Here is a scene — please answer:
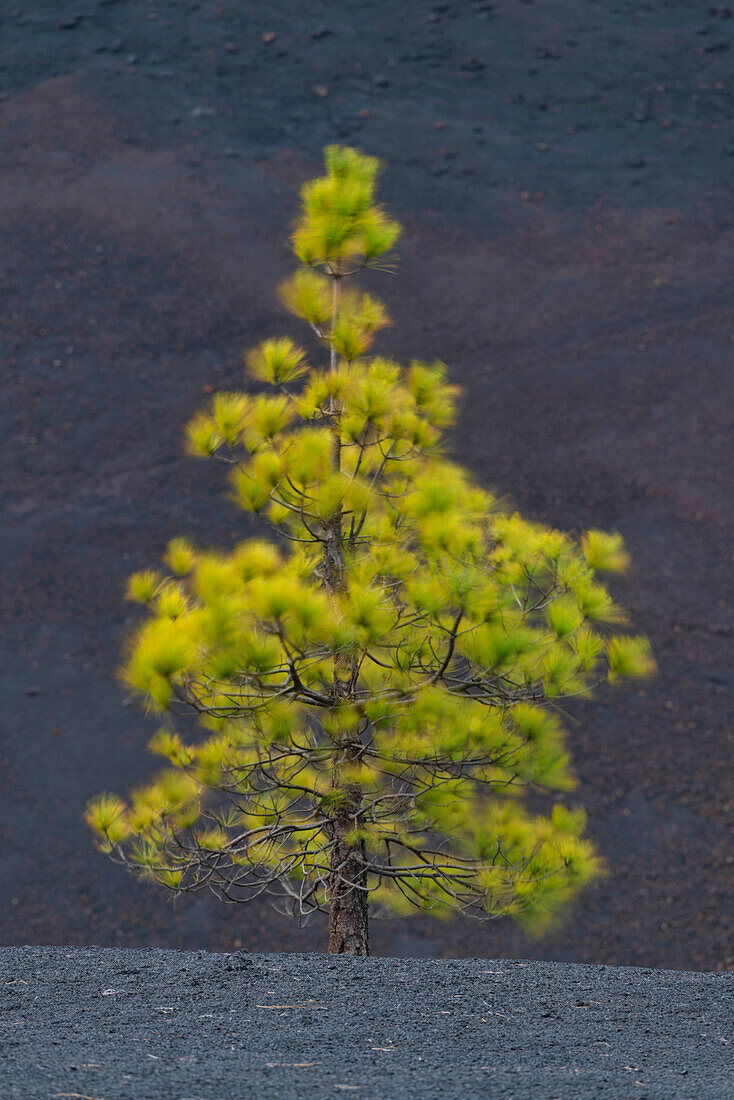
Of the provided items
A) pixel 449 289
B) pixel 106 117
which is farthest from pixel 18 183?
pixel 449 289

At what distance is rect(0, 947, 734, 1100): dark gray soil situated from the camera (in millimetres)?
1754

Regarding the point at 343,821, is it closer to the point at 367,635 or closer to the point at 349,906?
the point at 349,906

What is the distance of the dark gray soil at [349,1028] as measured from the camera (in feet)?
5.75

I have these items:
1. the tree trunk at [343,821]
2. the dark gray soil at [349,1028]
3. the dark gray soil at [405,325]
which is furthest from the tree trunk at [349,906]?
the dark gray soil at [405,325]

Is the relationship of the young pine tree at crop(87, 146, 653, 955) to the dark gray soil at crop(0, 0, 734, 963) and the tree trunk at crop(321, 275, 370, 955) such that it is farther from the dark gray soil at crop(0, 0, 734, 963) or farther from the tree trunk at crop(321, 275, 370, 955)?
the dark gray soil at crop(0, 0, 734, 963)

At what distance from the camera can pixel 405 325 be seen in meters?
9.39

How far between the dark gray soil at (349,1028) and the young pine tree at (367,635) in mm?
388

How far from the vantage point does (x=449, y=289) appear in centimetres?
965

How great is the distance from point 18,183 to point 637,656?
10.1 meters

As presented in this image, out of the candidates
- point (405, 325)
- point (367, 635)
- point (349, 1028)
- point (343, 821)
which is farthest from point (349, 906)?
point (405, 325)

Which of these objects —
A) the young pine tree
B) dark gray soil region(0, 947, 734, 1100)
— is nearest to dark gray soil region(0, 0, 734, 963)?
the young pine tree

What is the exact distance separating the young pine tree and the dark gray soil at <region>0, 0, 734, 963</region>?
338 cm

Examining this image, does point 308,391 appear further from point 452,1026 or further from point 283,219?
point 283,219

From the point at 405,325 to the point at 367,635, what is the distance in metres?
7.56
